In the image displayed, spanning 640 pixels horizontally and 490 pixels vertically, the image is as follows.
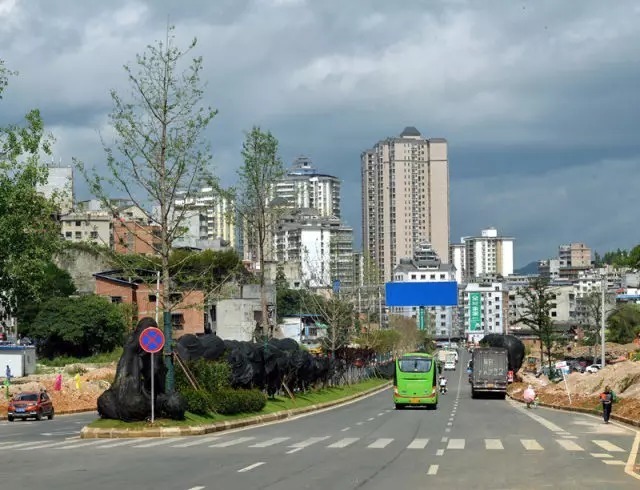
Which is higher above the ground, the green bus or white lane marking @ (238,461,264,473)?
white lane marking @ (238,461,264,473)

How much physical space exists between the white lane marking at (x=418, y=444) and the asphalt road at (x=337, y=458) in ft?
0.09

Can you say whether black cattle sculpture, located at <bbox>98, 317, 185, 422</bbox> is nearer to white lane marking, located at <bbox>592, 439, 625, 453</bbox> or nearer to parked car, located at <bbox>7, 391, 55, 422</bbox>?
white lane marking, located at <bbox>592, 439, 625, 453</bbox>

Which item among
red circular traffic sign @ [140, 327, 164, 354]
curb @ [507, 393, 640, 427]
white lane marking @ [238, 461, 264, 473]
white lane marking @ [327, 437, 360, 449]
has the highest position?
red circular traffic sign @ [140, 327, 164, 354]

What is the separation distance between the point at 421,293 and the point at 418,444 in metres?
61.3

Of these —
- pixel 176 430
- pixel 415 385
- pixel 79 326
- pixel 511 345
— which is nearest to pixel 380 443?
pixel 176 430

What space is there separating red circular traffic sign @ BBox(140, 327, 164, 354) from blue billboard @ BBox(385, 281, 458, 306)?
195 feet

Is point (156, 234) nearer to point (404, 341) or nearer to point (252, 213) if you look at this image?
point (252, 213)

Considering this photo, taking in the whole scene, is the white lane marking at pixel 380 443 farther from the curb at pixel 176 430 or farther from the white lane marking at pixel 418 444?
the curb at pixel 176 430

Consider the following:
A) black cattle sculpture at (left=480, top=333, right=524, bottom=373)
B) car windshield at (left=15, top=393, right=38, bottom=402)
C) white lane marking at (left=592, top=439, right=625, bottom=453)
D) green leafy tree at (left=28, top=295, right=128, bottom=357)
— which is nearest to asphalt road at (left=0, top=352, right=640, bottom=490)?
white lane marking at (left=592, top=439, right=625, bottom=453)

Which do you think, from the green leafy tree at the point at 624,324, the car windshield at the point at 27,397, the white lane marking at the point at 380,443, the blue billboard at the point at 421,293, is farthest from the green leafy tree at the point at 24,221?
the green leafy tree at the point at 624,324

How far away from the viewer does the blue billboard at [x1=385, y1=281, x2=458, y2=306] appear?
89.1m

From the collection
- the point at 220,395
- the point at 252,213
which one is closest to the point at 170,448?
the point at 220,395

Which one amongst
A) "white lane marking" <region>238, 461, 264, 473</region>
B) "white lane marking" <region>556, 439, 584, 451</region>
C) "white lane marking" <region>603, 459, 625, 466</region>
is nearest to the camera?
"white lane marking" <region>238, 461, 264, 473</region>

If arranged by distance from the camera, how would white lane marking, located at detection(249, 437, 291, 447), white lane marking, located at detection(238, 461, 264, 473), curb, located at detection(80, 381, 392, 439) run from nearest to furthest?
white lane marking, located at detection(238, 461, 264, 473) → white lane marking, located at detection(249, 437, 291, 447) → curb, located at detection(80, 381, 392, 439)
